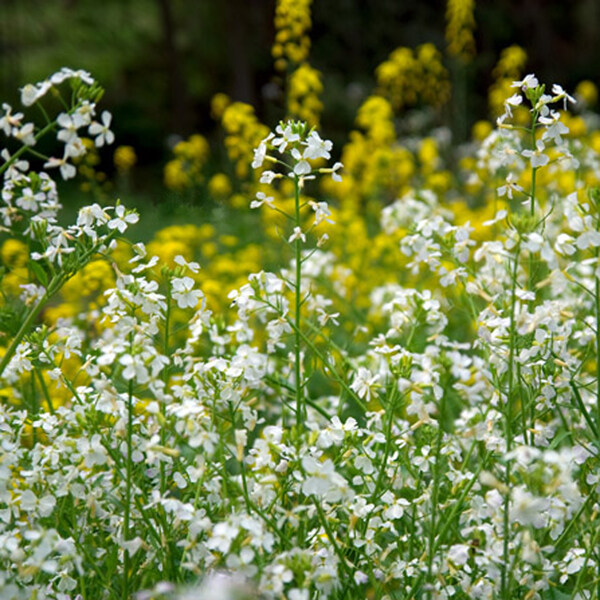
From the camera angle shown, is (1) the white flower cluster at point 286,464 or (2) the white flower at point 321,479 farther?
(1) the white flower cluster at point 286,464

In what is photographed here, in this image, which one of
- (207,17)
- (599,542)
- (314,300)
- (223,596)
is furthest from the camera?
(207,17)

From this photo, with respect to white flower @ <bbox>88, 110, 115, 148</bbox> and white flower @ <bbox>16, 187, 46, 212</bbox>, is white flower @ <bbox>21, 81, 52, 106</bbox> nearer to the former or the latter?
white flower @ <bbox>88, 110, 115, 148</bbox>

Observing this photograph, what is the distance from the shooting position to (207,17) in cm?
1895

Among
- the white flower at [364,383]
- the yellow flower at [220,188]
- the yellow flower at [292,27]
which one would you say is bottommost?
the white flower at [364,383]

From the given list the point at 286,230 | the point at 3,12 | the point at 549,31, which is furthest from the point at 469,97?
the point at 286,230

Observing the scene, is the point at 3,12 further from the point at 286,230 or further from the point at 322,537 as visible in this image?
the point at 322,537

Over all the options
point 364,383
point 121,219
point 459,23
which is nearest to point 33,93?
point 121,219

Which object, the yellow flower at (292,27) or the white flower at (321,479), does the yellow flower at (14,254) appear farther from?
the white flower at (321,479)

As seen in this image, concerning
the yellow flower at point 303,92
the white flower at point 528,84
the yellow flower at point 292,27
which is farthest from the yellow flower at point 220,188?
the white flower at point 528,84

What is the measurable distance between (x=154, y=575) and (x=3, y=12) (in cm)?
2186

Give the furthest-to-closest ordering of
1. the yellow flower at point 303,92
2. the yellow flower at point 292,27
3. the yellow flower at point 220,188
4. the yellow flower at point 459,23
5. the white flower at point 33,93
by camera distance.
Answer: the yellow flower at point 220,188
the yellow flower at point 459,23
the yellow flower at point 303,92
the yellow flower at point 292,27
the white flower at point 33,93

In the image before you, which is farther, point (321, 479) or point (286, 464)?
point (286, 464)

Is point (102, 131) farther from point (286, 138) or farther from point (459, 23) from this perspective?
point (459, 23)

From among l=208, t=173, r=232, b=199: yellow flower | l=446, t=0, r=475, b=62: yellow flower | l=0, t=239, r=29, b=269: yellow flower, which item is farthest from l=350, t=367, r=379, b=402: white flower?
l=446, t=0, r=475, b=62: yellow flower
